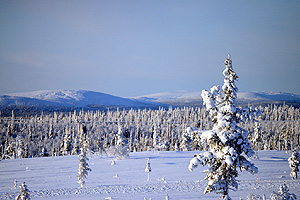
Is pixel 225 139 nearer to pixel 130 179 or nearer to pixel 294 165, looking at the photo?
pixel 130 179

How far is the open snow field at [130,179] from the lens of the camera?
26.7m

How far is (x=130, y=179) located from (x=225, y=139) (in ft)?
80.5

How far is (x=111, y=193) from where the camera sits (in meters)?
27.0

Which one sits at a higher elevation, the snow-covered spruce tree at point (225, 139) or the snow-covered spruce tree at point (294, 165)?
the snow-covered spruce tree at point (225, 139)

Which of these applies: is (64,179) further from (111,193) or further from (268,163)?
(268,163)

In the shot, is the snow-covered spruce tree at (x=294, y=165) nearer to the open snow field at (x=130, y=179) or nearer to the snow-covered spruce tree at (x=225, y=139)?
the open snow field at (x=130, y=179)

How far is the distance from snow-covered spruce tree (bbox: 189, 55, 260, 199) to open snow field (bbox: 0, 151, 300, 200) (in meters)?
13.5

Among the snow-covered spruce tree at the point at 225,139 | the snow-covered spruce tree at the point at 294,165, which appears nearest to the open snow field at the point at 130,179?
the snow-covered spruce tree at the point at 294,165

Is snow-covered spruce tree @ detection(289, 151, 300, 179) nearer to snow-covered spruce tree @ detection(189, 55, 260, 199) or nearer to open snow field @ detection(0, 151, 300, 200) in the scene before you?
open snow field @ detection(0, 151, 300, 200)

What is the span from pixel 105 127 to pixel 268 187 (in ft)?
490

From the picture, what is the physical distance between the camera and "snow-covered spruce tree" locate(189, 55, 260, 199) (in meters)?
12.0

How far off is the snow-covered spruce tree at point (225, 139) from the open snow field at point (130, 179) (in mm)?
13526

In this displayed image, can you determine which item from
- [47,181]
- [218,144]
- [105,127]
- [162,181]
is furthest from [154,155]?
[105,127]

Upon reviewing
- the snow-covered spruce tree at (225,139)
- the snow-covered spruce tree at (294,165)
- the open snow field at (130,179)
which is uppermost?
the snow-covered spruce tree at (225,139)
